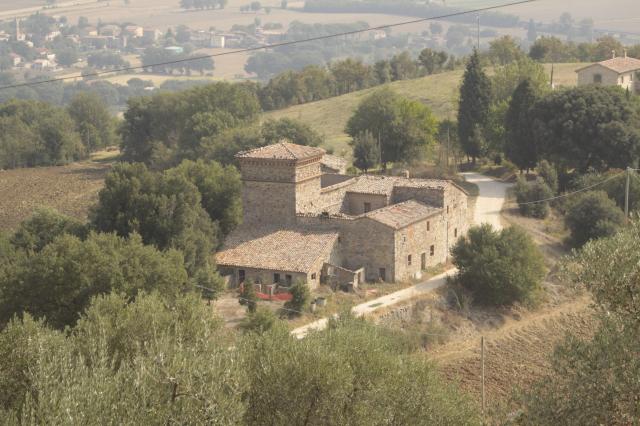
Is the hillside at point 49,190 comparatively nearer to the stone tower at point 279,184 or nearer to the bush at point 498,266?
the stone tower at point 279,184

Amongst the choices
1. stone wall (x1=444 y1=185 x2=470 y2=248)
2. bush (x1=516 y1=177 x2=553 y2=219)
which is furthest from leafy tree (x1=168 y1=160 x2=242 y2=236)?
bush (x1=516 y1=177 x2=553 y2=219)

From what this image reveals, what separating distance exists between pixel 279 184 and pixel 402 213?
19.1 ft

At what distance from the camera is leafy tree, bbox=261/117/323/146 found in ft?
217

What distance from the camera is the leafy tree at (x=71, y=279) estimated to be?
34375mm

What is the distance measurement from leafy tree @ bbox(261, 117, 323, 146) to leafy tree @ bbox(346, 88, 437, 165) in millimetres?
3254

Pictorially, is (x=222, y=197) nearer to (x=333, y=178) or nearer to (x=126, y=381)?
(x=333, y=178)

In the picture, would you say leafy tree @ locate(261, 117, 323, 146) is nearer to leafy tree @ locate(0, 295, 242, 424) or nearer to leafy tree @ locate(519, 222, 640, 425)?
leafy tree @ locate(0, 295, 242, 424)

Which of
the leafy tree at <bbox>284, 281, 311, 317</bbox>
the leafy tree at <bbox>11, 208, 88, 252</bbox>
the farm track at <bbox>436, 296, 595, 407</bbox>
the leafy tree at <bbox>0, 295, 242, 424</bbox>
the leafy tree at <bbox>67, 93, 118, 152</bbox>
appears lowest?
the leafy tree at <bbox>67, 93, 118, 152</bbox>

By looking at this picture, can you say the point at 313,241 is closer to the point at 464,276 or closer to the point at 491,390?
the point at 464,276

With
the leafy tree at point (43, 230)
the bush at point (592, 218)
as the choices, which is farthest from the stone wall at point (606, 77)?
the leafy tree at point (43, 230)

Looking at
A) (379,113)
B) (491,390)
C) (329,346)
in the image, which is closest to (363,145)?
(379,113)

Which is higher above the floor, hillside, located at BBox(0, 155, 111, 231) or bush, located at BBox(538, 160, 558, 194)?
bush, located at BBox(538, 160, 558, 194)

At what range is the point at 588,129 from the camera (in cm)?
5903

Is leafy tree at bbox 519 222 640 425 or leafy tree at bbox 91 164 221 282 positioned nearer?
leafy tree at bbox 519 222 640 425
